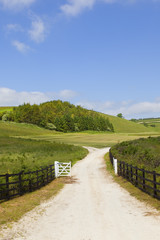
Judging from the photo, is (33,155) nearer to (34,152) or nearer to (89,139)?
(34,152)

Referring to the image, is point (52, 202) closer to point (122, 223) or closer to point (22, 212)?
point (22, 212)

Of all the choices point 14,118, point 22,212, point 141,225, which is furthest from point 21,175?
point 14,118

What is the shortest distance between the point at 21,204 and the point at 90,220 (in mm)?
5247

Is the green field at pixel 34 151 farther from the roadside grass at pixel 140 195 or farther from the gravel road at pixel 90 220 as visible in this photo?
the roadside grass at pixel 140 195

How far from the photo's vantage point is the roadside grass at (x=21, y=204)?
11.5 metres

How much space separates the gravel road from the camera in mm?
8977

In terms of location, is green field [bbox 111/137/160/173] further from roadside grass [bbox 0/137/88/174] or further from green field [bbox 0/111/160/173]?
green field [bbox 0/111/160/173]

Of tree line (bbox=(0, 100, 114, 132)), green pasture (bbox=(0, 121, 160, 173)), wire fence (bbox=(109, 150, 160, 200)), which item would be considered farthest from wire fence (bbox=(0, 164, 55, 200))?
tree line (bbox=(0, 100, 114, 132))

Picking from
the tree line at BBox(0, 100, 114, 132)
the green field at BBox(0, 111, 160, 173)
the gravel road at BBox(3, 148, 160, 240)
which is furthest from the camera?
the tree line at BBox(0, 100, 114, 132)

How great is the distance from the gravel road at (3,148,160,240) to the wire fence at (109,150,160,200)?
1.37 meters

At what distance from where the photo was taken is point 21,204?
1434 centimetres

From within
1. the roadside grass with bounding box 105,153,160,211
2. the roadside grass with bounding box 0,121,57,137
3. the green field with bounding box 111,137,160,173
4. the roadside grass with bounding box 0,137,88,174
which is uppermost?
the roadside grass with bounding box 0,121,57,137

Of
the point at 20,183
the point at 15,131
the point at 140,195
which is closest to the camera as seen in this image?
the point at 140,195

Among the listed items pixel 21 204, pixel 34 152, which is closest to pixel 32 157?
pixel 34 152
